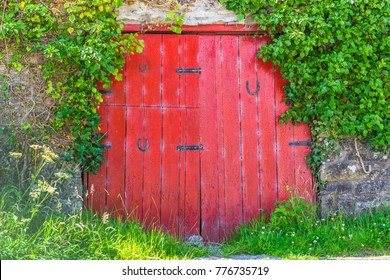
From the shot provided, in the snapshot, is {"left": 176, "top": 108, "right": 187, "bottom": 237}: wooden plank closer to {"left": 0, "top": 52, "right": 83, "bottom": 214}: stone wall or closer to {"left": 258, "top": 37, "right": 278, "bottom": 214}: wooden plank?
{"left": 258, "top": 37, "right": 278, "bottom": 214}: wooden plank

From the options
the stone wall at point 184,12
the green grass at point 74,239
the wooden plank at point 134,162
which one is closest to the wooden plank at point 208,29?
the stone wall at point 184,12

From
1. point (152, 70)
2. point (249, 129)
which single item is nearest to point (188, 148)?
point (249, 129)

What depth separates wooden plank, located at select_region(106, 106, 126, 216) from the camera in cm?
673

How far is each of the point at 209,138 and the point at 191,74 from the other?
711mm

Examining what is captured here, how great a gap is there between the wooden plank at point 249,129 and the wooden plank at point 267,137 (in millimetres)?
54

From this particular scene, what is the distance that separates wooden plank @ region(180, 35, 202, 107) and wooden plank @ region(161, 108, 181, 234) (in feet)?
0.57

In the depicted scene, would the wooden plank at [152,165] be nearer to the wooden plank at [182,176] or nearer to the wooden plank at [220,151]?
the wooden plank at [182,176]

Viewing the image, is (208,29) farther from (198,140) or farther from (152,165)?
(152,165)

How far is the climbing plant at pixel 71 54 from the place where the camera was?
6477 millimetres

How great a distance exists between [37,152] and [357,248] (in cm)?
332

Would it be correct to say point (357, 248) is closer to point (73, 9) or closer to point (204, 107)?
point (204, 107)

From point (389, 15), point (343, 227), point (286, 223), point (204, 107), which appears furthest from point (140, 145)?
point (389, 15)

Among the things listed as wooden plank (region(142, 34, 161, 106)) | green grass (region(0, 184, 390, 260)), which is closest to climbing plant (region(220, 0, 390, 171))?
green grass (region(0, 184, 390, 260))

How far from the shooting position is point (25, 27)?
6480mm
